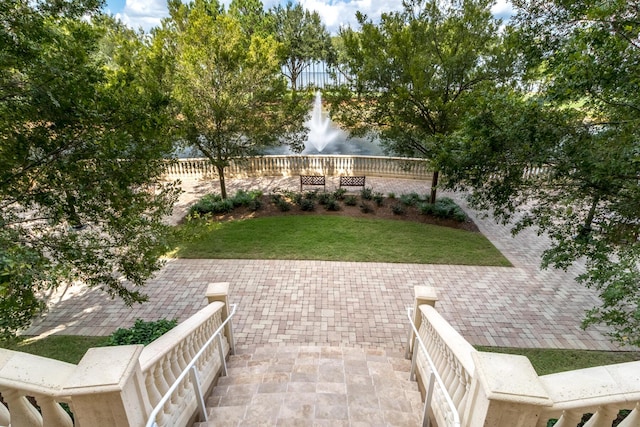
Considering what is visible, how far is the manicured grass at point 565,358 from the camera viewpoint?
17.9 ft

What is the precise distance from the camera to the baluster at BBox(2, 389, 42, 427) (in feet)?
6.04

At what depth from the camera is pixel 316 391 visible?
3.80 meters

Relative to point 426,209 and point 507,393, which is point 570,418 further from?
point 426,209

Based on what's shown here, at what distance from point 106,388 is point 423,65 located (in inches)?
401

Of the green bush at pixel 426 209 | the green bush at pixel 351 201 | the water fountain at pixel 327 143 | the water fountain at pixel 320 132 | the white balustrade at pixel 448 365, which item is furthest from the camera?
the water fountain at pixel 320 132

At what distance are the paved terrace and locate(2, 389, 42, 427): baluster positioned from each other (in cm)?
387

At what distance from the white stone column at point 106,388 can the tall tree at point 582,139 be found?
4.66 metres

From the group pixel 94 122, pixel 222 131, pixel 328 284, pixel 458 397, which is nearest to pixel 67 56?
pixel 94 122

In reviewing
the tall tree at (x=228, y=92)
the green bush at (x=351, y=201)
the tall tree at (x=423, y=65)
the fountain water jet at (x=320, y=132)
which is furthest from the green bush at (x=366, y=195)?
the fountain water jet at (x=320, y=132)

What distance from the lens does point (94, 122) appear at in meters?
3.96

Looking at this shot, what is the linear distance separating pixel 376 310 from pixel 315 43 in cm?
4227

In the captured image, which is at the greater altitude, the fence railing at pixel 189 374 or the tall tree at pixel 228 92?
the tall tree at pixel 228 92

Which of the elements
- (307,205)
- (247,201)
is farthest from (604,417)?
(247,201)

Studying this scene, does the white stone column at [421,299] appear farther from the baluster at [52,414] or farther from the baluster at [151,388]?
the baluster at [52,414]
